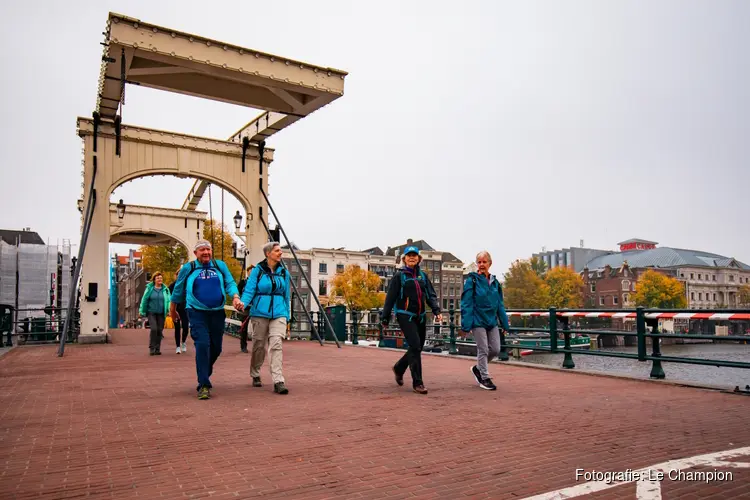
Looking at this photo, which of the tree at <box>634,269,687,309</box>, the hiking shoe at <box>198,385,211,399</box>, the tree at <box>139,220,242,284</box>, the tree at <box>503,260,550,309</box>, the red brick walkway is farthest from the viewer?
the tree at <box>634,269,687,309</box>

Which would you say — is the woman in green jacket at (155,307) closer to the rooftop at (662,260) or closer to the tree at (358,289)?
the tree at (358,289)

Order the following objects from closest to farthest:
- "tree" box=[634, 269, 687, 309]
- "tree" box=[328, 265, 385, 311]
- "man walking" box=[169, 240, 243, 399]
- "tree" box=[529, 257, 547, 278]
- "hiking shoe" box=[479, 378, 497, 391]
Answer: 1. "man walking" box=[169, 240, 243, 399]
2. "hiking shoe" box=[479, 378, 497, 391]
3. "tree" box=[328, 265, 385, 311]
4. "tree" box=[634, 269, 687, 309]
5. "tree" box=[529, 257, 547, 278]

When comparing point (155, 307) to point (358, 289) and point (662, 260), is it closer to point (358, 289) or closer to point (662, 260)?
point (358, 289)

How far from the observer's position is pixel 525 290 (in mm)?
69312

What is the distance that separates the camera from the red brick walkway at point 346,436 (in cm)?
341

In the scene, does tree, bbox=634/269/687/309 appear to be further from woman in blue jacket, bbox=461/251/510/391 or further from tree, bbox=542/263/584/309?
woman in blue jacket, bbox=461/251/510/391

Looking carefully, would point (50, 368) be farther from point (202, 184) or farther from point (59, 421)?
point (202, 184)

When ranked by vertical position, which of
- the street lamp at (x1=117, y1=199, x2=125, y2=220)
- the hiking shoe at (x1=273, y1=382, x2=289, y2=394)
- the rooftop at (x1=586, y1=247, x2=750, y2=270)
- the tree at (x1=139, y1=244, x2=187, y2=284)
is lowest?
the hiking shoe at (x1=273, y1=382, x2=289, y2=394)

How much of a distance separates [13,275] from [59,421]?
1506 inches

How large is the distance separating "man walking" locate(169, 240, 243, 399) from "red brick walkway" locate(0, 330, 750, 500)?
439 millimetres

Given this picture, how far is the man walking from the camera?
21.4 ft

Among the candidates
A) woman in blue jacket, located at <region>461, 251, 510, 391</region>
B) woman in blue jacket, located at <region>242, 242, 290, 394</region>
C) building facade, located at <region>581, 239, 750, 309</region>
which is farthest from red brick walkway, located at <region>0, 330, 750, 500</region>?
building facade, located at <region>581, 239, 750, 309</region>

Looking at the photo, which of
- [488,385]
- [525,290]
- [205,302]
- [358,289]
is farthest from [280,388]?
[525,290]

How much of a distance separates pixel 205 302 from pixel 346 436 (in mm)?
2784
